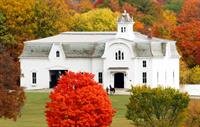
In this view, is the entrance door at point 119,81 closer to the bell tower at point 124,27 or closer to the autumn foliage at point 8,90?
the bell tower at point 124,27

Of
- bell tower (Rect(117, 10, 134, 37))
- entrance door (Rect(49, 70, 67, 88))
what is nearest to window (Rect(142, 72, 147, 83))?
bell tower (Rect(117, 10, 134, 37))

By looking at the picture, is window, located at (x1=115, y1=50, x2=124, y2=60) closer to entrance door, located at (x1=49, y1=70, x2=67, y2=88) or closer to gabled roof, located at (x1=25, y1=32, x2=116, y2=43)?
gabled roof, located at (x1=25, y1=32, x2=116, y2=43)

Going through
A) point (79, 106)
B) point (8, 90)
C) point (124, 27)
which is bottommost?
point (79, 106)

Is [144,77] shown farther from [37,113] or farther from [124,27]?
[37,113]

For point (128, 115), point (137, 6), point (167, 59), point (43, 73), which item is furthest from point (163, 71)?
point (137, 6)

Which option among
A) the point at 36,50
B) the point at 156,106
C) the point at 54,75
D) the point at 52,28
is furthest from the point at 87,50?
the point at 156,106

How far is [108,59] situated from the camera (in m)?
102

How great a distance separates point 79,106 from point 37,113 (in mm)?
16280

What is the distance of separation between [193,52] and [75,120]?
4940cm

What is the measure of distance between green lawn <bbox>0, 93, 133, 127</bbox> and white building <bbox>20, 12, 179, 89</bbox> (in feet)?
28.2

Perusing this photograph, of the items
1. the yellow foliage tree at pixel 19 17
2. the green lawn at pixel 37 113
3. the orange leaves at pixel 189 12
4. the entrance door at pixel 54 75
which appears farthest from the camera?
the orange leaves at pixel 189 12

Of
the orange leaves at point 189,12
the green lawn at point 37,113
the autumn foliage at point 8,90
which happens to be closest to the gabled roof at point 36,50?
the green lawn at point 37,113

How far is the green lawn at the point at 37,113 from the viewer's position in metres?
71.7

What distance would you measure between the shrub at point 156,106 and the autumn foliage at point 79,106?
2558 mm
